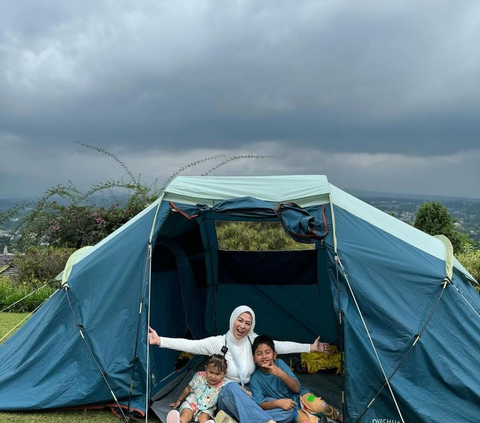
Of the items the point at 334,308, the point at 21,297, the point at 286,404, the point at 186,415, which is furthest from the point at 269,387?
the point at 21,297

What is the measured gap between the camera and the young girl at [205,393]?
3748 mm

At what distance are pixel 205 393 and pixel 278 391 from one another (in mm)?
541

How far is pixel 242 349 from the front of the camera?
406cm

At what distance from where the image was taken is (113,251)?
4340mm

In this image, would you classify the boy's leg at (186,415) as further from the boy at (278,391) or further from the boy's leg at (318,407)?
the boy's leg at (318,407)

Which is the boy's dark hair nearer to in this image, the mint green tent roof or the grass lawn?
the grass lawn

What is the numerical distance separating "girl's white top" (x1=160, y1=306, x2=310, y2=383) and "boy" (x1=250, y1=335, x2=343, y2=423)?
0.07 metres

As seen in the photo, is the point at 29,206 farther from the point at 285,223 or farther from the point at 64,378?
the point at 285,223

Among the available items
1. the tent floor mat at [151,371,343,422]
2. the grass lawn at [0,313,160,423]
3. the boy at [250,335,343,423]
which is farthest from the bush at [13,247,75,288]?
the boy at [250,335,343,423]

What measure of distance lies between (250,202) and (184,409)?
1559mm

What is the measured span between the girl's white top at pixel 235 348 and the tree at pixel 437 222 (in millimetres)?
6929

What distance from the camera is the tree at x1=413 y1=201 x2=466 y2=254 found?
10.2 m

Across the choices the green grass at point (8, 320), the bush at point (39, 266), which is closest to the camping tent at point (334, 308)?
the green grass at point (8, 320)

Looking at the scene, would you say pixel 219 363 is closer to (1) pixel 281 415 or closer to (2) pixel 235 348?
(2) pixel 235 348
